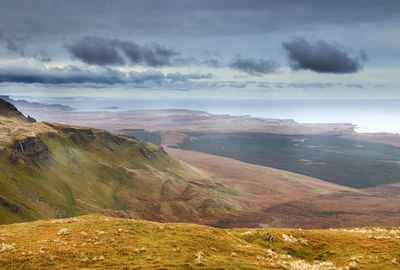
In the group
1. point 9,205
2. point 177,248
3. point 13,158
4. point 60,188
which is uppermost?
point 177,248

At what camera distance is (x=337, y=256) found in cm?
3209

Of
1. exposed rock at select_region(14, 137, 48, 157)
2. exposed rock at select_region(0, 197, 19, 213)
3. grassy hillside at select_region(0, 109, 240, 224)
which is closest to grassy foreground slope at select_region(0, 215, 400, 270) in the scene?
grassy hillside at select_region(0, 109, 240, 224)

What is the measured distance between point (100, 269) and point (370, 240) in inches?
1394

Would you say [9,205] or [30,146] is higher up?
[30,146]

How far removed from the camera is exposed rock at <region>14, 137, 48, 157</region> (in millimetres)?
154800

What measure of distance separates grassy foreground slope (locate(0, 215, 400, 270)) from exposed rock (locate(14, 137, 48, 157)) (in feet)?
472

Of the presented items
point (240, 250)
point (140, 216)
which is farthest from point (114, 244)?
point (140, 216)

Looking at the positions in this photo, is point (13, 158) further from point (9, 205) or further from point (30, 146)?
point (9, 205)

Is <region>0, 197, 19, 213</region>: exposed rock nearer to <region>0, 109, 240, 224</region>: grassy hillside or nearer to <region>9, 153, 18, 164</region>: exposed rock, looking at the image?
<region>0, 109, 240, 224</region>: grassy hillside

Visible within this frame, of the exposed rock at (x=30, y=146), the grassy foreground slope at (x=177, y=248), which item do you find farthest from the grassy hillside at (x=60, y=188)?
the grassy foreground slope at (x=177, y=248)

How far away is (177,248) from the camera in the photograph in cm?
2812

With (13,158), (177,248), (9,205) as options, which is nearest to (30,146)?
(13,158)

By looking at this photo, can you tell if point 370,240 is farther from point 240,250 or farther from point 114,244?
point 114,244

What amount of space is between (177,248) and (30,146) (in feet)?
549
